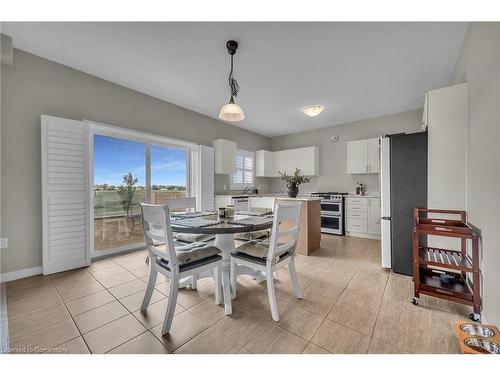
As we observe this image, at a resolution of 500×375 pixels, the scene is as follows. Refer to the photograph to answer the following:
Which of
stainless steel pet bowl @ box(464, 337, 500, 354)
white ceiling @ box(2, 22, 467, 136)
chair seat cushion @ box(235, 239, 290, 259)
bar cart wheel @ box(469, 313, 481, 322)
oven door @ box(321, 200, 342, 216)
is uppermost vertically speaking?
white ceiling @ box(2, 22, 467, 136)

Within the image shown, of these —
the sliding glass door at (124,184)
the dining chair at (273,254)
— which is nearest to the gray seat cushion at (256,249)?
the dining chair at (273,254)

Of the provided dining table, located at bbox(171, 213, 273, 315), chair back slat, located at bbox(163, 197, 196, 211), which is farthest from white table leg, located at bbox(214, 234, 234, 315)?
chair back slat, located at bbox(163, 197, 196, 211)

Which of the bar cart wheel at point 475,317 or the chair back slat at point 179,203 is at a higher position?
the chair back slat at point 179,203

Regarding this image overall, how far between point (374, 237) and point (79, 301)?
4585mm

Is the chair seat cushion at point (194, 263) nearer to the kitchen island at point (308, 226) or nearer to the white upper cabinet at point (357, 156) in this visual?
the kitchen island at point (308, 226)

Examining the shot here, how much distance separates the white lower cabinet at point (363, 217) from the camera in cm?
409

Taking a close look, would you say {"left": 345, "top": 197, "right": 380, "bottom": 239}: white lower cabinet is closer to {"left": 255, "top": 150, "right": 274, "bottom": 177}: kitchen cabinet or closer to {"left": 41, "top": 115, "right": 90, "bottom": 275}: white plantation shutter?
{"left": 255, "top": 150, "right": 274, "bottom": 177}: kitchen cabinet

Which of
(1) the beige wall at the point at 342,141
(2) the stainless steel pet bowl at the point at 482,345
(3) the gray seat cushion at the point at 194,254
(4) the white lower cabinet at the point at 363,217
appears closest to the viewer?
(2) the stainless steel pet bowl at the point at 482,345

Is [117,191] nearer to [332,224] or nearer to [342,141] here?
[332,224]

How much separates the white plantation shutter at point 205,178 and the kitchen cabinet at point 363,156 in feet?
10.0

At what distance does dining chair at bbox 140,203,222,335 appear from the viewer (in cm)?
146

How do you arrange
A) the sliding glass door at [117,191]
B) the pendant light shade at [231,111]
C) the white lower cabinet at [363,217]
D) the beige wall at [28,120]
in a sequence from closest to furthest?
the pendant light shade at [231,111], the beige wall at [28,120], the sliding glass door at [117,191], the white lower cabinet at [363,217]

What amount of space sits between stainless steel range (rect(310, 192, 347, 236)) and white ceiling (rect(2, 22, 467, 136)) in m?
1.97

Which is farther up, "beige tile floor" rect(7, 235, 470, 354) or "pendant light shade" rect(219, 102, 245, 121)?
"pendant light shade" rect(219, 102, 245, 121)
